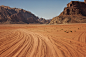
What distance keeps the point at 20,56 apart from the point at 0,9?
11113 centimetres

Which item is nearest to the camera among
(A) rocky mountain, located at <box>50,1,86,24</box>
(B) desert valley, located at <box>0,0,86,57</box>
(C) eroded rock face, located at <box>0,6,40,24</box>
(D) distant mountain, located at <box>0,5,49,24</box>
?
(B) desert valley, located at <box>0,0,86,57</box>

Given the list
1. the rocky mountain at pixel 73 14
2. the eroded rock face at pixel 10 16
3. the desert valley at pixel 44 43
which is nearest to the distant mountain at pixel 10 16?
the eroded rock face at pixel 10 16

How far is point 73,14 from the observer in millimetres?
67062

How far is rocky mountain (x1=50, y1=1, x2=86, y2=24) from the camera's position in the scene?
5734 cm

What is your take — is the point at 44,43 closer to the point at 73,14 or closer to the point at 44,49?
the point at 44,49

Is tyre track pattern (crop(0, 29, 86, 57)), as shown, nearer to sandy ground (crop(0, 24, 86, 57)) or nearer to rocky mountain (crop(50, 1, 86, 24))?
sandy ground (crop(0, 24, 86, 57))

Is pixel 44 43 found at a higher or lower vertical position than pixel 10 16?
lower

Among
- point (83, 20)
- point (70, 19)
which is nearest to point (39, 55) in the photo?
point (70, 19)

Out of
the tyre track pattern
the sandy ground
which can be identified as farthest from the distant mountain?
the tyre track pattern

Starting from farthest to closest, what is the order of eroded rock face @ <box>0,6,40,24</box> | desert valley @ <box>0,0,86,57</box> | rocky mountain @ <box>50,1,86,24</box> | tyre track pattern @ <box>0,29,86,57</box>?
1. eroded rock face @ <box>0,6,40,24</box>
2. rocky mountain @ <box>50,1,86,24</box>
3. desert valley @ <box>0,0,86,57</box>
4. tyre track pattern @ <box>0,29,86,57</box>

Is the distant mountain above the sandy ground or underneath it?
above

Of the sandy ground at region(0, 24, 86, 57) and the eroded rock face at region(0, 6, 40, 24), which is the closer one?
the sandy ground at region(0, 24, 86, 57)

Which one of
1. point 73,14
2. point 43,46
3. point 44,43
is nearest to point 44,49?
point 43,46

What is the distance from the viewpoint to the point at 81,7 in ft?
241
